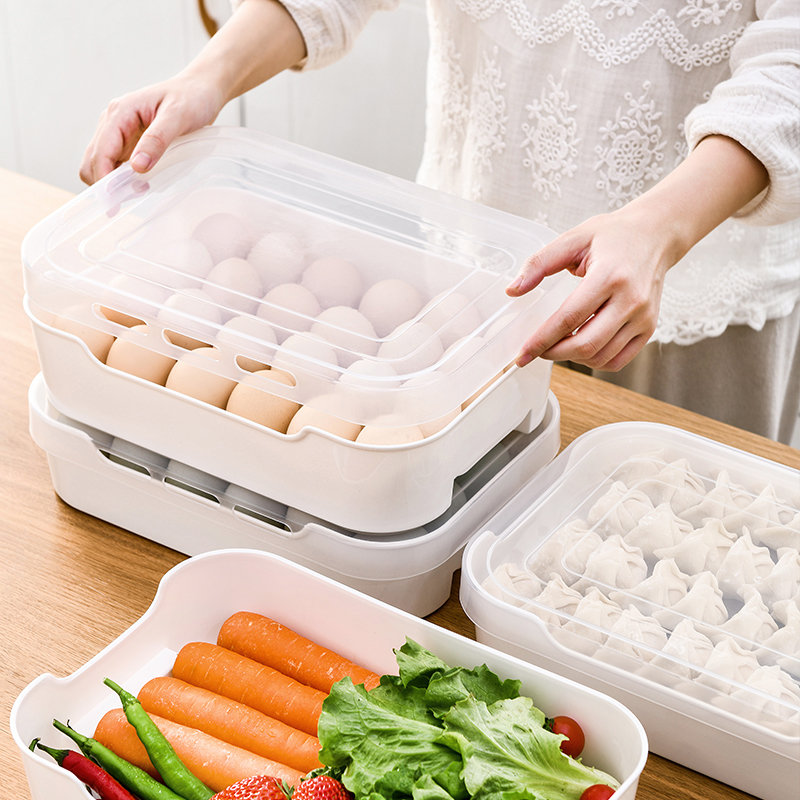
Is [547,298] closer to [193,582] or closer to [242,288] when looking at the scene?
[242,288]

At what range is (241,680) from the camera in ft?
2.74

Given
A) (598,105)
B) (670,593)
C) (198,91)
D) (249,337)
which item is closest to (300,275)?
(249,337)

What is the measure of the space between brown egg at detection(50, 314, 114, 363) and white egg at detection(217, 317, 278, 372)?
5.8 inches

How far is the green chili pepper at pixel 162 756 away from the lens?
0.73 metres

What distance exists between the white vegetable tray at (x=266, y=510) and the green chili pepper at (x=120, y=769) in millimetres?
245

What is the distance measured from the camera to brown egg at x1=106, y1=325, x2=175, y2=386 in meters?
0.91

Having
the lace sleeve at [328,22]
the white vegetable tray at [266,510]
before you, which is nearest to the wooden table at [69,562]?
the white vegetable tray at [266,510]

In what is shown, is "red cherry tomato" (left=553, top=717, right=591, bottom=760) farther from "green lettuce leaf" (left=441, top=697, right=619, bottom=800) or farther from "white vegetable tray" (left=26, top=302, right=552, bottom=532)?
"white vegetable tray" (left=26, top=302, right=552, bottom=532)

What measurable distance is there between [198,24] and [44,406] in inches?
87.9

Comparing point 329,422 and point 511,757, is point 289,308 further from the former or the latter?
point 511,757

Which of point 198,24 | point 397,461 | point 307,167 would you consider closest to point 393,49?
point 198,24

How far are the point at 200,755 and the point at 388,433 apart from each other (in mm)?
302

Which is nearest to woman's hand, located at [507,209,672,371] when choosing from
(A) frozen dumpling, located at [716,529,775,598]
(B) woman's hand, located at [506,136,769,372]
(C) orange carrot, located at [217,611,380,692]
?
(B) woman's hand, located at [506,136,769,372]

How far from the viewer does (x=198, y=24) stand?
290cm
